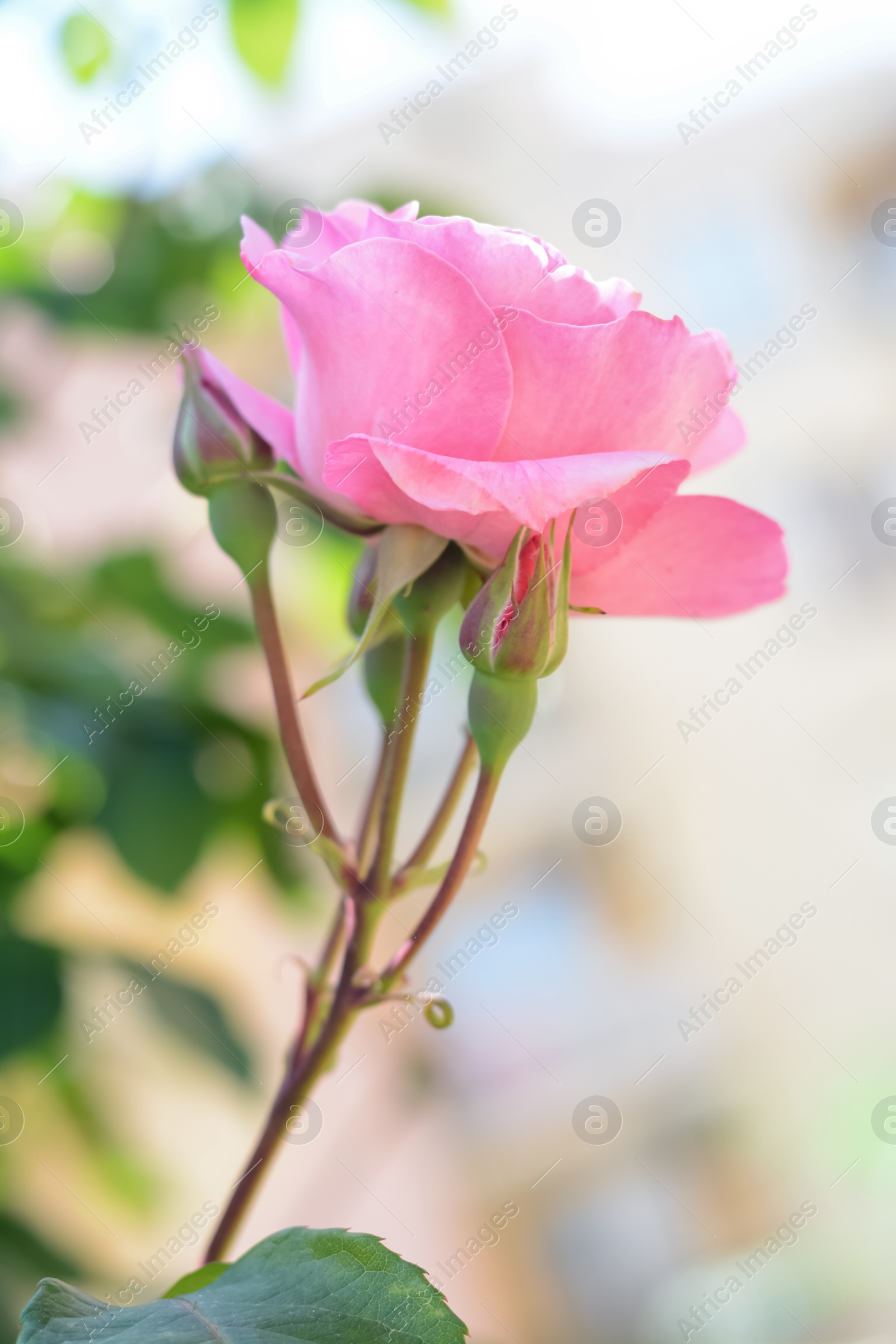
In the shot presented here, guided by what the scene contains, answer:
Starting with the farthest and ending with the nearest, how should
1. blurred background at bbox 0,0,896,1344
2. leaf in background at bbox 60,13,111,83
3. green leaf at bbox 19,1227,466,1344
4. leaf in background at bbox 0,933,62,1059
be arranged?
blurred background at bbox 0,0,896,1344, leaf in background at bbox 60,13,111,83, leaf in background at bbox 0,933,62,1059, green leaf at bbox 19,1227,466,1344

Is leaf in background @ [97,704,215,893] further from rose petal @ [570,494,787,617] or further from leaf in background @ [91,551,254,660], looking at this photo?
rose petal @ [570,494,787,617]

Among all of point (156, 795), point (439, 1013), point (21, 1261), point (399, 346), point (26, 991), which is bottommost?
point (21, 1261)

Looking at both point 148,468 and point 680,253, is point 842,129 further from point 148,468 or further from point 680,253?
point 148,468

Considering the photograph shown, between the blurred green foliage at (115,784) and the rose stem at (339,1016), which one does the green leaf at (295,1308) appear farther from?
the blurred green foliage at (115,784)

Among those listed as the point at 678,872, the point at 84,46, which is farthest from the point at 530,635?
the point at 678,872

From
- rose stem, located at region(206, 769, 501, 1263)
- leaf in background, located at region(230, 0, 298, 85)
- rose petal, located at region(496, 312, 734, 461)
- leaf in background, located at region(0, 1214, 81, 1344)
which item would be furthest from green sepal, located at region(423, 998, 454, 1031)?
leaf in background, located at region(230, 0, 298, 85)

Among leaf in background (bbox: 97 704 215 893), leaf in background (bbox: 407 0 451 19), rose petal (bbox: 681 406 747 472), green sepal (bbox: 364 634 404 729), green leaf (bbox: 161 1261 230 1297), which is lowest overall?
leaf in background (bbox: 97 704 215 893)

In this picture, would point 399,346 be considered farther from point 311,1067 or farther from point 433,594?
point 311,1067
